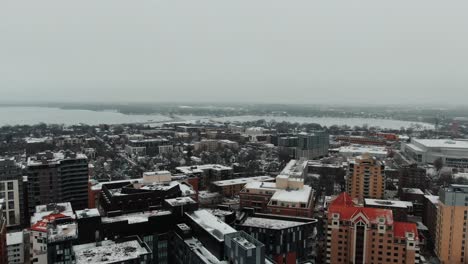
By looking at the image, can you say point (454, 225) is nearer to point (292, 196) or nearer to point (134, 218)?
point (292, 196)

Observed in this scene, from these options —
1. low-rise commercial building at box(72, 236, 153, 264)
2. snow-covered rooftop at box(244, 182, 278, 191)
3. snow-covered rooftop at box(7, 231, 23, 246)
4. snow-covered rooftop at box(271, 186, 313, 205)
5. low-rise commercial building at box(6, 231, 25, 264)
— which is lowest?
low-rise commercial building at box(6, 231, 25, 264)

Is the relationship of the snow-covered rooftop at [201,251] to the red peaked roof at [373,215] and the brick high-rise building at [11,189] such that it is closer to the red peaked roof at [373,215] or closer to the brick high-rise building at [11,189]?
the red peaked roof at [373,215]

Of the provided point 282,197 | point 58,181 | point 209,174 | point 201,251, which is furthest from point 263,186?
point 58,181

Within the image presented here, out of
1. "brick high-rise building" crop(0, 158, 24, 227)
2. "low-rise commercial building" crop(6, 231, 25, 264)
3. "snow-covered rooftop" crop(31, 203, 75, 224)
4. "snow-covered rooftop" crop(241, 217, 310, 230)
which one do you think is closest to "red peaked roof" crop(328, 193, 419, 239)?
"snow-covered rooftop" crop(241, 217, 310, 230)

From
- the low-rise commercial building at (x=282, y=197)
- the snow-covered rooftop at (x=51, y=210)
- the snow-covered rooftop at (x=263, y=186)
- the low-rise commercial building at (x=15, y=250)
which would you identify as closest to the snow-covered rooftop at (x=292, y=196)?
the low-rise commercial building at (x=282, y=197)

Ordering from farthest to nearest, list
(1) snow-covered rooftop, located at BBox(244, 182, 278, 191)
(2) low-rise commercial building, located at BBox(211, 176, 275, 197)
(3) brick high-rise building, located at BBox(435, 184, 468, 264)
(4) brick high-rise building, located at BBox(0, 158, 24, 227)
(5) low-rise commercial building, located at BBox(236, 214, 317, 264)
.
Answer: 1. (2) low-rise commercial building, located at BBox(211, 176, 275, 197)
2. (1) snow-covered rooftop, located at BBox(244, 182, 278, 191)
3. (4) brick high-rise building, located at BBox(0, 158, 24, 227)
4. (3) brick high-rise building, located at BBox(435, 184, 468, 264)
5. (5) low-rise commercial building, located at BBox(236, 214, 317, 264)

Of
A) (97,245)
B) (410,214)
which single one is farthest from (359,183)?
(97,245)

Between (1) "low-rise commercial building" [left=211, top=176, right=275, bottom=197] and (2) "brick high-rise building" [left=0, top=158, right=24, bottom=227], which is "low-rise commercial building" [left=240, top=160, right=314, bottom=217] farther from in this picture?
(2) "brick high-rise building" [left=0, top=158, right=24, bottom=227]
